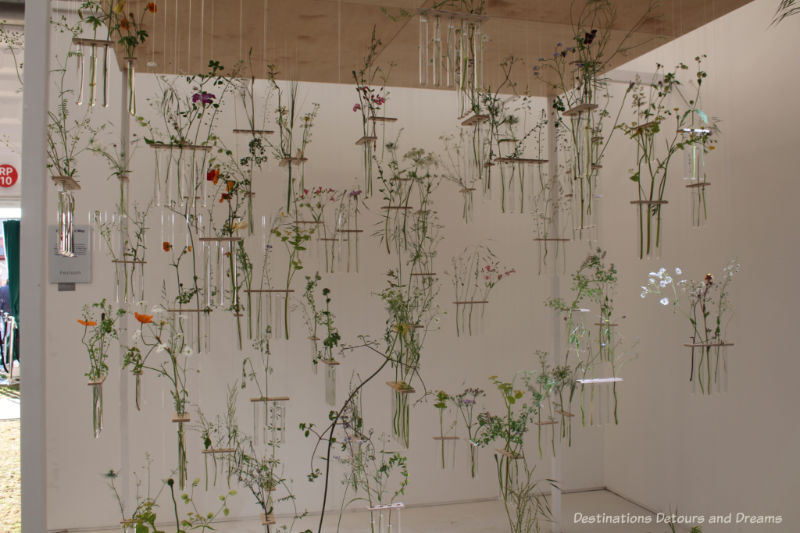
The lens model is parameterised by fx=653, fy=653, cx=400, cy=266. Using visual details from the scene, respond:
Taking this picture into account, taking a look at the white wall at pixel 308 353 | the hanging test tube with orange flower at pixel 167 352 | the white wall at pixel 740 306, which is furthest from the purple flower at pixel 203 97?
the white wall at pixel 740 306

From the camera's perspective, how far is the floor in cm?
400

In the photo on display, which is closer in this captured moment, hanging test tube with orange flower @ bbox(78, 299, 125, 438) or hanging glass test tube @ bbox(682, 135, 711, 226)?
hanging test tube with orange flower @ bbox(78, 299, 125, 438)

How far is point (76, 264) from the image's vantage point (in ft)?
13.1

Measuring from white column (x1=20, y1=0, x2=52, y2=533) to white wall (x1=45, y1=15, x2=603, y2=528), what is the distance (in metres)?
2.02

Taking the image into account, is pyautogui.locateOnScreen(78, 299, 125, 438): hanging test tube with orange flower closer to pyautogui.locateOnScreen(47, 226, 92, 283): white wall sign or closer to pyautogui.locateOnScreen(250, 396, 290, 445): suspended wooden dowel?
pyautogui.locateOnScreen(47, 226, 92, 283): white wall sign

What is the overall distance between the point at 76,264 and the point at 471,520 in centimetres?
295

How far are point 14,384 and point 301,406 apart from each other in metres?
2.36

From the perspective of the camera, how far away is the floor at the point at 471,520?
157 inches

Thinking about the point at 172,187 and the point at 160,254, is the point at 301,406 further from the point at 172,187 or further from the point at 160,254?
the point at 172,187

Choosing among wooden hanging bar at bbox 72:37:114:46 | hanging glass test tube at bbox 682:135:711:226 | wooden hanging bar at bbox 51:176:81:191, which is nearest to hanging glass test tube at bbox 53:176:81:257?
wooden hanging bar at bbox 51:176:81:191

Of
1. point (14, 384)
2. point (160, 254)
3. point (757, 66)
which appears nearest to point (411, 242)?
point (160, 254)

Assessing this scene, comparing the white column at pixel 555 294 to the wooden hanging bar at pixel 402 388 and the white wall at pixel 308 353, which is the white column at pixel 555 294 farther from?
the wooden hanging bar at pixel 402 388

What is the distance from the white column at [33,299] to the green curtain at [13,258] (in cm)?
321

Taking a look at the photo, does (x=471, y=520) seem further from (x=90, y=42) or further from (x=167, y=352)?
(x=90, y=42)
